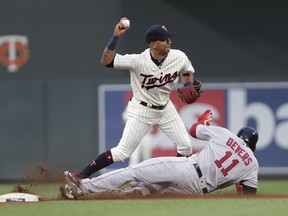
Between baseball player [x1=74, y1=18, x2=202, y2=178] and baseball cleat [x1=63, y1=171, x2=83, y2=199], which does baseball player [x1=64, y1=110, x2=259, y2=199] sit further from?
baseball player [x1=74, y1=18, x2=202, y2=178]

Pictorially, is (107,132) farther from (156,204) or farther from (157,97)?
(156,204)

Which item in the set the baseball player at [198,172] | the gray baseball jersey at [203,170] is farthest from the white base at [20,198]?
the gray baseball jersey at [203,170]

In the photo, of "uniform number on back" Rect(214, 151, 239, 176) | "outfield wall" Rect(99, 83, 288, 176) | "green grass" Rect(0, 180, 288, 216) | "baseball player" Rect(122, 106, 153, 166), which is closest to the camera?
"green grass" Rect(0, 180, 288, 216)

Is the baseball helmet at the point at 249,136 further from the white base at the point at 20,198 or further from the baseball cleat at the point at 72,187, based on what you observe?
the white base at the point at 20,198

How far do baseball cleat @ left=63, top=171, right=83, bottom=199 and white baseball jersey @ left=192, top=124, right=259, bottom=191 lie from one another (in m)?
0.96

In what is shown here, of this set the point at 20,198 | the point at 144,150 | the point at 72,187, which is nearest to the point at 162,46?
the point at 72,187

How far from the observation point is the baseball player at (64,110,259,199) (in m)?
7.77

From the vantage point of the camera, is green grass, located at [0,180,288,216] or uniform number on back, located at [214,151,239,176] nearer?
green grass, located at [0,180,288,216]

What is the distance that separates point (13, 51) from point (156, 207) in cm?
645

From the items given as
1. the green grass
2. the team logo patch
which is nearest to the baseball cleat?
the green grass

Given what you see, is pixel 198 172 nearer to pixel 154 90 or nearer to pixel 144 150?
pixel 154 90

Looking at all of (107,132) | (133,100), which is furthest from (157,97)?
(107,132)

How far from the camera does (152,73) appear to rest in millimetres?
8539

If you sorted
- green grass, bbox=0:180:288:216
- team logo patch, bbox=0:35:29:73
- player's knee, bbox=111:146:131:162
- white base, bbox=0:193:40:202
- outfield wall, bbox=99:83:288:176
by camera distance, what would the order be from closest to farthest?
green grass, bbox=0:180:288:216 < white base, bbox=0:193:40:202 < player's knee, bbox=111:146:131:162 < outfield wall, bbox=99:83:288:176 < team logo patch, bbox=0:35:29:73
